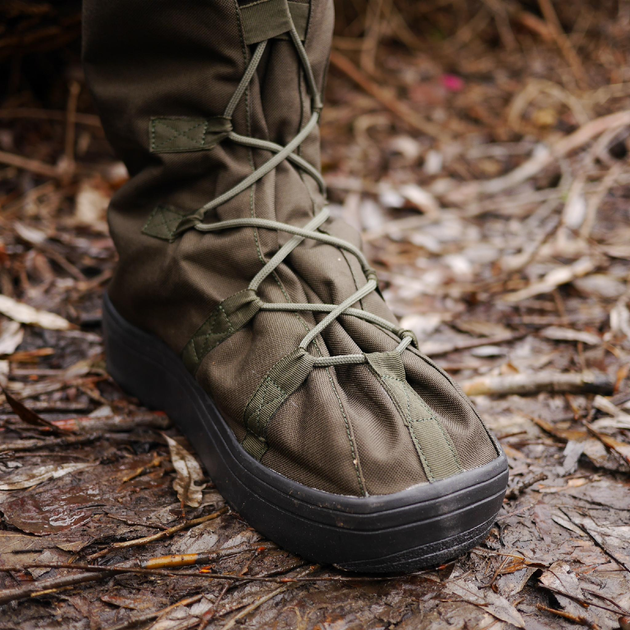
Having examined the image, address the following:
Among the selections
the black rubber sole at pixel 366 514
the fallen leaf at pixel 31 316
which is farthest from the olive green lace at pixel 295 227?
the fallen leaf at pixel 31 316

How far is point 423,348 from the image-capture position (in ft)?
5.52

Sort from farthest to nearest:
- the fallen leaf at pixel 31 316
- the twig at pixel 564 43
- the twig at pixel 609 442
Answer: the twig at pixel 564 43, the fallen leaf at pixel 31 316, the twig at pixel 609 442

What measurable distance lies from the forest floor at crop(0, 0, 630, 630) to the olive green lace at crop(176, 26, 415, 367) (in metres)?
0.40

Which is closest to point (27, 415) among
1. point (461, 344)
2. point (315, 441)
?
point (315, 441)

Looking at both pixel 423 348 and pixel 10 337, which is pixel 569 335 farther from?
pixel 10 337

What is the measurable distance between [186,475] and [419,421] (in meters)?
0.52

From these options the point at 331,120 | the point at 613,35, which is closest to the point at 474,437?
the point at 331,120

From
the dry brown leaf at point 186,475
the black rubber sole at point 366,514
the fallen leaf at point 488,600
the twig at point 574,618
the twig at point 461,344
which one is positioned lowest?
the twig at point 461,344

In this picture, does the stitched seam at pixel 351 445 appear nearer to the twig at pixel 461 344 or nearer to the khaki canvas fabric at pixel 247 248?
the khaki canvas fabric at pixel 247 248

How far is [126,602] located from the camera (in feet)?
3.02

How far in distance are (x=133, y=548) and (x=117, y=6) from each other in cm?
98

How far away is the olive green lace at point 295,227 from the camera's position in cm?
108

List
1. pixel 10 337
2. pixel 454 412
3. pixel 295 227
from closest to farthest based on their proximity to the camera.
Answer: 1. pixel 454 412
2. pixel 295 227
3. pixel 10 337

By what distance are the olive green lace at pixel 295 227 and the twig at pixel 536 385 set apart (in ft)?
1.55
